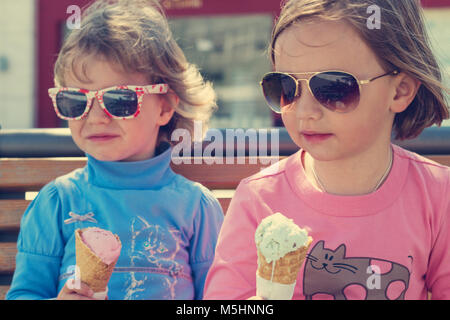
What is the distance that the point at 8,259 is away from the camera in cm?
226

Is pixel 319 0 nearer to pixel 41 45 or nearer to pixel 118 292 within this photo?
pixel 118 292

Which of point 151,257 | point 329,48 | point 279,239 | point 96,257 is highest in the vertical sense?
point 329,48

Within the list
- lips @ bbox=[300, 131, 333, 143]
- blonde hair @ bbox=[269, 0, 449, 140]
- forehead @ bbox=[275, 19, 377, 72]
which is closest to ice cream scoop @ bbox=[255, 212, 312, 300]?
lips @ bbox=[300, 131, 333, 143]

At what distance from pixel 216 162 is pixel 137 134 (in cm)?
37

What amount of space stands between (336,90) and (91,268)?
32.7 inches

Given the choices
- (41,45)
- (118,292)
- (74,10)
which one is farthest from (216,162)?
(41,45)

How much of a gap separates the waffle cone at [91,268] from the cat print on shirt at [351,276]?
0.57 meters

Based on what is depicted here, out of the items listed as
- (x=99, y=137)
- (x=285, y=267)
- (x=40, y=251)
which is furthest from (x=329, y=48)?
(x=40, y=251)

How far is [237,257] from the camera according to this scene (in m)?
1.70

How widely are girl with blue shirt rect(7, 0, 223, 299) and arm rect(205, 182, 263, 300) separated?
0.34 meters

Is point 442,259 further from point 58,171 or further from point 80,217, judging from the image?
point 58,171

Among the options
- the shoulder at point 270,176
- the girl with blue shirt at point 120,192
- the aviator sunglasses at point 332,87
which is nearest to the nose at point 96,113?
the girl with blue shirt at point 120,192

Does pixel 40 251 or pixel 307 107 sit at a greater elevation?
pixel 307 107

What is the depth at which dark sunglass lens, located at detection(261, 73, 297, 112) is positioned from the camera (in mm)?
1660
